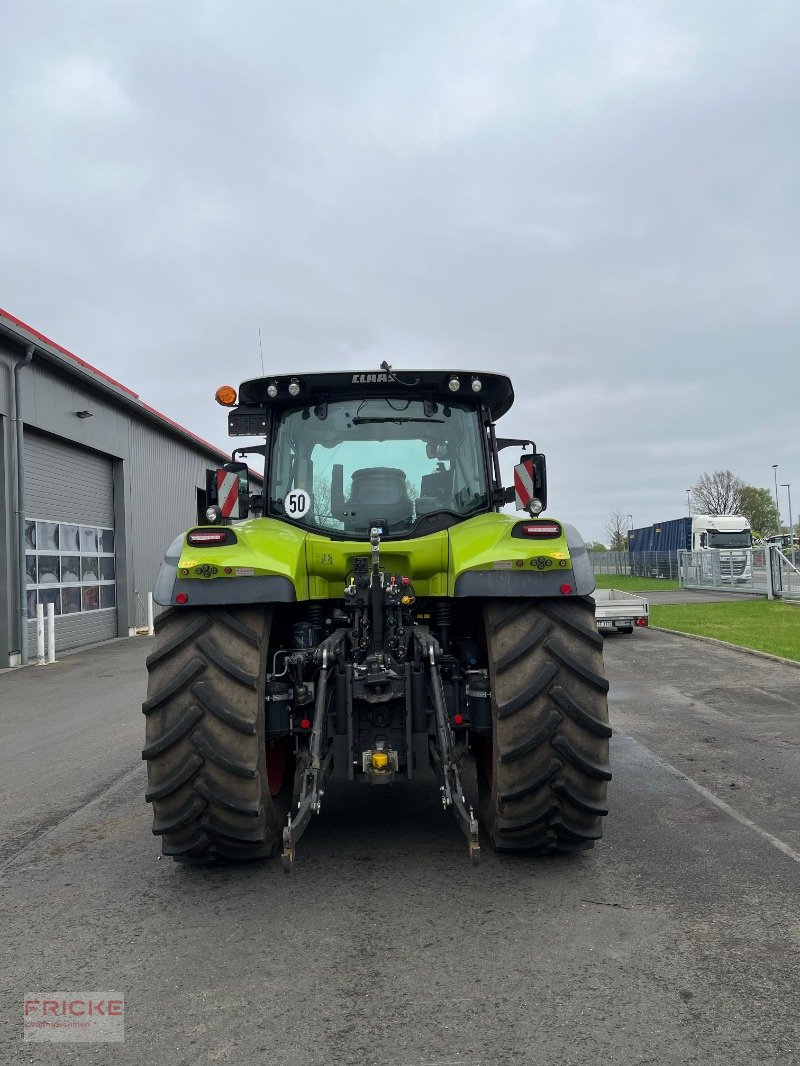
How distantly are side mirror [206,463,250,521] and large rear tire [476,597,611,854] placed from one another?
6.53 ft

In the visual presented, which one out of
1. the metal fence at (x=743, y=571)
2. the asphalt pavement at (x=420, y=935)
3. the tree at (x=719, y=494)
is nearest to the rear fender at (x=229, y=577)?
the asphalt pavement at (x=420, y=935)

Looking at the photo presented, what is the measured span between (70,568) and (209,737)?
16.3 m

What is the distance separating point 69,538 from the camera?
63.1 ft

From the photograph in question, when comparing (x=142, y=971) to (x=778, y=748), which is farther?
(x=778, y=748)

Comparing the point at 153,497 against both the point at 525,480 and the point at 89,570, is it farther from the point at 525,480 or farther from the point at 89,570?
the point at 525,480

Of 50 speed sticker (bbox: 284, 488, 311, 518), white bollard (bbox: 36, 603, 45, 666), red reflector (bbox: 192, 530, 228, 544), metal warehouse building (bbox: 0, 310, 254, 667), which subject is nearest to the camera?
red reflector (bbox: 192, 530, 228, 544)

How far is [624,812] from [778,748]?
2.77 m

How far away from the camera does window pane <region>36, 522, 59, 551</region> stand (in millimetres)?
17531

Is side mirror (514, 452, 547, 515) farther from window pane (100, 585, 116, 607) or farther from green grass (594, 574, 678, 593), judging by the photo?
green grass (594, 574, 678, 593)

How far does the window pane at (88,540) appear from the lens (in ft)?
65.7

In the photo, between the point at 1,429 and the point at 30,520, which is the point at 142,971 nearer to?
the point at 1,429

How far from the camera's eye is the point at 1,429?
51.0 ft

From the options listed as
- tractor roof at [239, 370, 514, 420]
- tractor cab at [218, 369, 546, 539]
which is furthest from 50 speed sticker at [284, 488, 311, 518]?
tractor roof at [239, 370, 514, 420]

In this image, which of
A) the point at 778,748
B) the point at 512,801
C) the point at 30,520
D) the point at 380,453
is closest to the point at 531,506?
the point at 380,453
